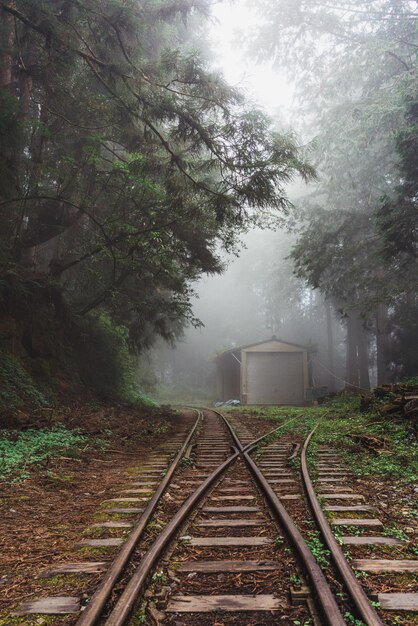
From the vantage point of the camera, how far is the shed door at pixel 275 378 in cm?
2825

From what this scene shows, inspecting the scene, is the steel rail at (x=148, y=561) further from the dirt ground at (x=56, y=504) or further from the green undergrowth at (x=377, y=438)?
the green undergrowth at (x=377, y=438)

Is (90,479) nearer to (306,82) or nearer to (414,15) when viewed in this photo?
(414,15)

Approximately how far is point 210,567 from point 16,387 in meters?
7.83

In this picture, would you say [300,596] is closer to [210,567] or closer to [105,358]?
[210,567]

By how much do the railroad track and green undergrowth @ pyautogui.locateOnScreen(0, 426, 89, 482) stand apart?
1764mm

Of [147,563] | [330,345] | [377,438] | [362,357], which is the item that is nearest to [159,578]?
[147,563]

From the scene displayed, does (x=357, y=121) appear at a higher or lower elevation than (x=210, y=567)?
higher

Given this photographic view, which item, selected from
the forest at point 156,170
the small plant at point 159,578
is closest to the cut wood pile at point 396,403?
the forest at point 156,170

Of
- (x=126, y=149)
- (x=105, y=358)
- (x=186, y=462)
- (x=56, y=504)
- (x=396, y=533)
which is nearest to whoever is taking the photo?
(x=396, y=533)

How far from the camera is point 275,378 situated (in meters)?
28.6

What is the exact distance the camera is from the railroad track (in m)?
2.37

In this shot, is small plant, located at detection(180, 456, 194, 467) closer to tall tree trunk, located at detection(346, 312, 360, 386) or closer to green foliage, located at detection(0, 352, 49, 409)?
green foliage, located at detection(0, 352, 49, 409)

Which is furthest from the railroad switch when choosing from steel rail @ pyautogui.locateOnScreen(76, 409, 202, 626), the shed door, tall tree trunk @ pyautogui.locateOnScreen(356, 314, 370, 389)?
the shed door

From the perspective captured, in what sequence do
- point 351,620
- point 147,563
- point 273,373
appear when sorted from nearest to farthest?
point 351,620, point 147,563, point 273,373
